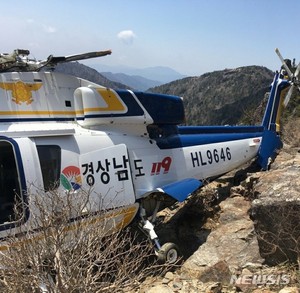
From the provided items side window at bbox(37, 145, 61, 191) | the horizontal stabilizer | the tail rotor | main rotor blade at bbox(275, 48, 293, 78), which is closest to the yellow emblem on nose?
side window at bbox(37, 145, 61, 191)

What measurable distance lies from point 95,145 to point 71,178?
2.12 ft

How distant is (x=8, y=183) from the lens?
14.6 feet

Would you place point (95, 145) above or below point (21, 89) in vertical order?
below

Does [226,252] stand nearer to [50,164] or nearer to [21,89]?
[50,164]

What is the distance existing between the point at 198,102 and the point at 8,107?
285 feet

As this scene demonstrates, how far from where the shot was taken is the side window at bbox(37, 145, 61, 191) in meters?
4.75

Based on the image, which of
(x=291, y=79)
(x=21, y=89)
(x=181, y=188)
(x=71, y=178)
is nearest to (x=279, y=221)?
(x=181, y=188)

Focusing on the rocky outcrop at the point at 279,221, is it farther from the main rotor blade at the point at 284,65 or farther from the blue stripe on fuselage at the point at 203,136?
the main rotor blade at the point at 284,65

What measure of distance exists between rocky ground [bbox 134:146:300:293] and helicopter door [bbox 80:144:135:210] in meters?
1.15

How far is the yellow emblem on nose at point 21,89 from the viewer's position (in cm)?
511

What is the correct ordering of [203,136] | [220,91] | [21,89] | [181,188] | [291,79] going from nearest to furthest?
[21,89] < [181,188] < [203,136] < [291,79] < [220,91]

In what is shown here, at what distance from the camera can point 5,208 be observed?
4363 millimetres

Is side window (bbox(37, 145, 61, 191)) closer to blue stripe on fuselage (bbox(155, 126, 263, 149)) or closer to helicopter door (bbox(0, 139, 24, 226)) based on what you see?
helicopter door (bbox(0, 139, 24, 226))

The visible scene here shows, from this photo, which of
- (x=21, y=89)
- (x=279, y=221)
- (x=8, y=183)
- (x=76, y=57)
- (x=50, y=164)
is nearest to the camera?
(x=279, y=221)
